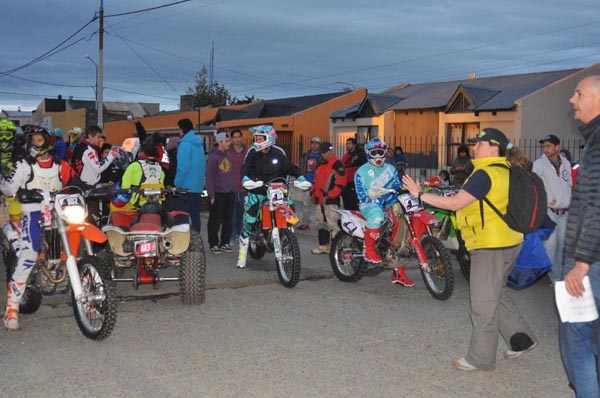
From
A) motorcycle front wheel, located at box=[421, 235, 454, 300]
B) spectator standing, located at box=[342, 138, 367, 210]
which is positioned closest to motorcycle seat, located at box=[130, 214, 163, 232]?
motorcycle front wheel, located at box=[421, 235, 454, 300]

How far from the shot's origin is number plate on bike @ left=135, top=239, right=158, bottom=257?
7754 millimetres

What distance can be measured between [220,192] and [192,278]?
440cm

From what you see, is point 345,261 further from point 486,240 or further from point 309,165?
point 309,165

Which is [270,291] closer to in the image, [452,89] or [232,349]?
[232,349]

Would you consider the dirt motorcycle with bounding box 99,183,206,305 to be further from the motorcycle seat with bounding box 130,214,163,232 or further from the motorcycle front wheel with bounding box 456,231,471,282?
the motorcycle front wheel with bounding box 456,231,471,282

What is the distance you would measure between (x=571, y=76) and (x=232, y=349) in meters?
28.7

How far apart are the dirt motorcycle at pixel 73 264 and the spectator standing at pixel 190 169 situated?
470 cm

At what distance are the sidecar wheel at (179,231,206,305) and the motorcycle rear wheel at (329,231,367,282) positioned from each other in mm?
2128

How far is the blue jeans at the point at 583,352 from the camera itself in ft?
14.0

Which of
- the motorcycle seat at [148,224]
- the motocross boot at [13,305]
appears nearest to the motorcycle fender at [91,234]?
the motocross boot at [13,305]

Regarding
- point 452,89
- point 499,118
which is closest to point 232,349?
point 499,118

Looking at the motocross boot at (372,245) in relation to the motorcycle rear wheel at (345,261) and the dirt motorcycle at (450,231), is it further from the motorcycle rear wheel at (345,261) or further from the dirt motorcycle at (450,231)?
the dirt motorcycle at (450,231)

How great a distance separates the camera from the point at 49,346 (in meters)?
6.40

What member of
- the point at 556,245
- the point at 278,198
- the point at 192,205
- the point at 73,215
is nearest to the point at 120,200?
the point at 278,198
